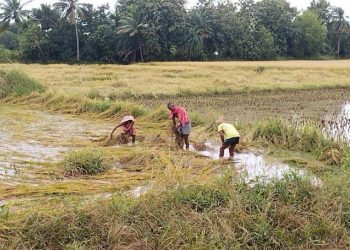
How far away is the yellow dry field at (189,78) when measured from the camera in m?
18.8

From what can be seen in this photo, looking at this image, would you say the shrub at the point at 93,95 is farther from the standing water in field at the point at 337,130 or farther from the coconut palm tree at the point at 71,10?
the coconut palm tree at the point at 71,10

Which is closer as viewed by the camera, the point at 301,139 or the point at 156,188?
the point at 156,188

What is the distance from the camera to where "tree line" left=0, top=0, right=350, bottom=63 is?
3750 centimetres

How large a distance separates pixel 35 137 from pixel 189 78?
47.0ft

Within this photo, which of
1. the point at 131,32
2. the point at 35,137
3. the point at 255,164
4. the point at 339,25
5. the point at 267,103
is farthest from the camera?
the point at 339,25

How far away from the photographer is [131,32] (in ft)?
119

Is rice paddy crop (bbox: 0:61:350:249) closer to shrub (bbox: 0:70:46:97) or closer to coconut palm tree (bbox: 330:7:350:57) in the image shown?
shrub (bbox: 0:70:46:97)

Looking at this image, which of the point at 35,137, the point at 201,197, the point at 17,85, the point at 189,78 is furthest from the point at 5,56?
the point at 201,197

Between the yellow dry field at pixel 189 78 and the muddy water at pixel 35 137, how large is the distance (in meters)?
5.10

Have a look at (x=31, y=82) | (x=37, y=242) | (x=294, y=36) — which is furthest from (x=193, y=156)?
(x=294, y=36)

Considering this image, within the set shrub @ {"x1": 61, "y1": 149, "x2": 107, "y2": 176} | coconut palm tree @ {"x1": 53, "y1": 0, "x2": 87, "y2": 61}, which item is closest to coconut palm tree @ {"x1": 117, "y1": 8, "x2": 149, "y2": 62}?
coconut palm tree @ {"x1": 53, "y1": 0, "x2": 87, "y2": 61}

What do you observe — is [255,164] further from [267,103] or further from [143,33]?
[143,33]

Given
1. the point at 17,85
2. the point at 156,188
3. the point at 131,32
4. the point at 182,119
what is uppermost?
the point at 131,32

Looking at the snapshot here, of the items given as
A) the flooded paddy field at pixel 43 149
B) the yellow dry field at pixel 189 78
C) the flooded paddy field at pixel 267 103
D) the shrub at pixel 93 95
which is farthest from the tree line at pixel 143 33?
the flooded paddy field at pixel 43 149
